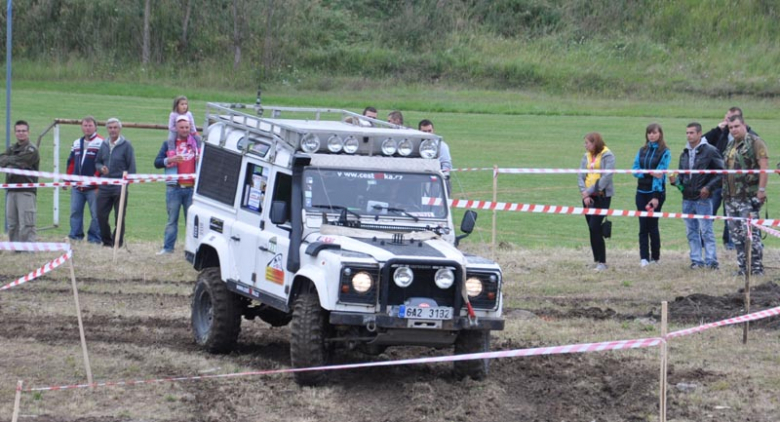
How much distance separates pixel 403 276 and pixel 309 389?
4.31 feet

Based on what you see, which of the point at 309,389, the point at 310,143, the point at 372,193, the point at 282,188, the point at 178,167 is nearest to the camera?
the point at 309,389

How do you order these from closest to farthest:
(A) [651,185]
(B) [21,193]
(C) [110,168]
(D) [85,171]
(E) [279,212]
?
(E) [279,212] → (A) [651,185] → (B) [21,193] → (C) [110,168] → (D) [85,171]

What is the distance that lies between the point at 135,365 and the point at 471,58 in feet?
135

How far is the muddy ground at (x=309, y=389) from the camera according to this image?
32.6ft

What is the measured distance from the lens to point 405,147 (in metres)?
11.8

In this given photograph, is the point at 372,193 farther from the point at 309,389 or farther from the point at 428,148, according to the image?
the point at 309,389

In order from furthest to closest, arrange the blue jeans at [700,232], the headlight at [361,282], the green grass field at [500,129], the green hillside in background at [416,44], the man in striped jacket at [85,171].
→ the green hillside in background at [416,44] < the green grass field at [500,129] < the man in striped jacket at [85,171] < the blue jeans at [700,232] < the headlight at [361,282]

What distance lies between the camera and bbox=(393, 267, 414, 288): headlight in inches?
408

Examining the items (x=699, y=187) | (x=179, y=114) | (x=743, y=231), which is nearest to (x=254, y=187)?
(x=179, y=114)

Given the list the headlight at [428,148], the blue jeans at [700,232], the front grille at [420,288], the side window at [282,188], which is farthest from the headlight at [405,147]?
the blue jeans at [700,232]

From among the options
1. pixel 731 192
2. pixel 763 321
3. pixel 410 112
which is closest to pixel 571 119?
pixel 410 112

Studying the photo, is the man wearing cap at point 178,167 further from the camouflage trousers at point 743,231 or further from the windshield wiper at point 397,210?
the camouflage trousers at point 743,231

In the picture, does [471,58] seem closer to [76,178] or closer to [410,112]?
[410,112]

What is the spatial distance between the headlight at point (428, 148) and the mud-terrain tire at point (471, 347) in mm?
1901
